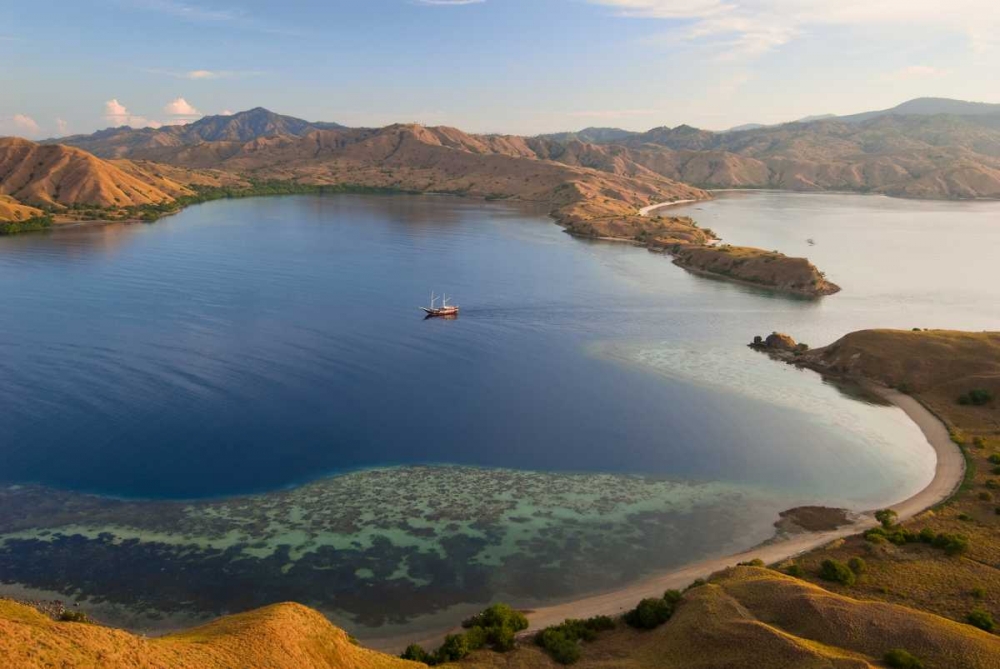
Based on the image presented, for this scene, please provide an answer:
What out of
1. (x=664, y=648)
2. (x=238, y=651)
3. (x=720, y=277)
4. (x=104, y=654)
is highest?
(x=720, y=277)

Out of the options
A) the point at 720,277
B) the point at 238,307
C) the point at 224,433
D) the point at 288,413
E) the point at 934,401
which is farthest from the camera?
the point at 720,277

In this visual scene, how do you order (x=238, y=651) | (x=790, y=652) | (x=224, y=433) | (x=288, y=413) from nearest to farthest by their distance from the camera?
(x=238, y=651)
(x=790, y=652)
(x=224, y=433)
(x=288, y=413)

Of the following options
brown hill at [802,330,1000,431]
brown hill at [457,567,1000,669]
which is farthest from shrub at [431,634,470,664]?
brown hill at [802,330,1000,431]

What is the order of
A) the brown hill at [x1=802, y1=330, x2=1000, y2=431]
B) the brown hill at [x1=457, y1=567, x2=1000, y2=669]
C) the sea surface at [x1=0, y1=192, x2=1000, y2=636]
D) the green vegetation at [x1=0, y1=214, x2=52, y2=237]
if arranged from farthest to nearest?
1. the green vegetation at [x1=0, y1=214, x2=52, y2=237]
2. the brown hill at [x1=802, y1=330, x2=1000, y2=431]
3. the sea surface at [x1=0, y1=192, x2=1000, y2=636]
4. the brown hill at [x1=457, y1=567, x2=1000, y2=669]

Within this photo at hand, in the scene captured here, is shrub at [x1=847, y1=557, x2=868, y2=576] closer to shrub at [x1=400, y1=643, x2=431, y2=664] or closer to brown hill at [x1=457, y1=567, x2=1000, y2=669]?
brown hill at [x1=457, y1=567, x2=1000, y2=669]

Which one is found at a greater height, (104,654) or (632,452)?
(104,654)

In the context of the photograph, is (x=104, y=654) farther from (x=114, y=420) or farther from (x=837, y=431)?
(x=837, y=431)

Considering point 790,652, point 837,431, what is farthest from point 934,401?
point 790,652

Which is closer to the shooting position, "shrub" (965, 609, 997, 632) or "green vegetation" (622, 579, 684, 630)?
"shrub" (965, 609, 997, 632)
